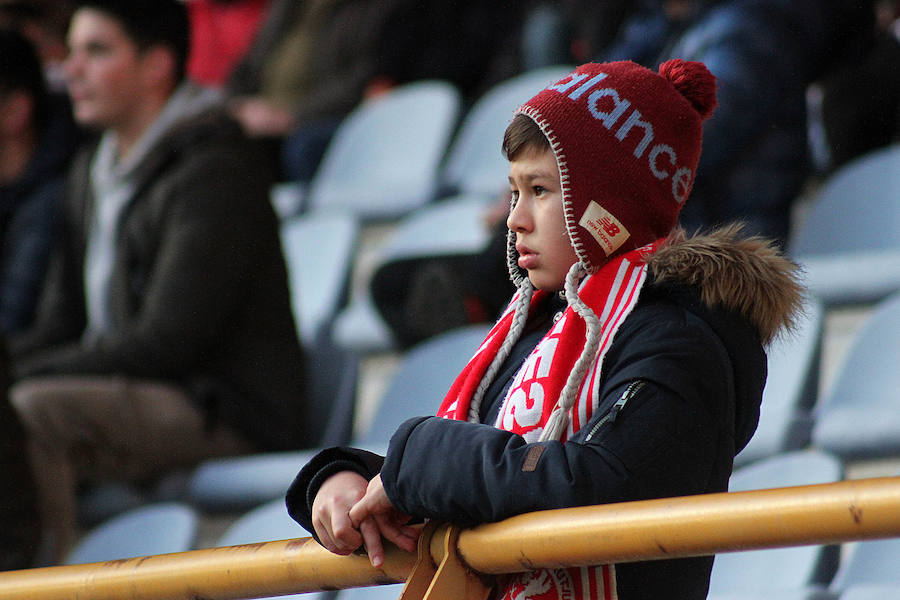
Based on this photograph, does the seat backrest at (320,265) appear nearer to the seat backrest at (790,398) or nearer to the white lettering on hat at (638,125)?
the seat backrest at (790,398)

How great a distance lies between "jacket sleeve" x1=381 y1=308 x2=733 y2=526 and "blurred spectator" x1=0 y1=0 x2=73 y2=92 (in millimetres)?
4110

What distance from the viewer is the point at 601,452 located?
0.95m

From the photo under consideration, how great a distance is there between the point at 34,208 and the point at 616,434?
8.01 feet

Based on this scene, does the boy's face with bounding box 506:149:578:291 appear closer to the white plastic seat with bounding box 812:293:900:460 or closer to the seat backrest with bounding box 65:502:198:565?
the white plastic seat with bounding box 812:293:900:460

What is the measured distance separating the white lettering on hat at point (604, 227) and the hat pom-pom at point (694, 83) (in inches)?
5.2

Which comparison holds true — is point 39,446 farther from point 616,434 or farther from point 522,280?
point 616,434

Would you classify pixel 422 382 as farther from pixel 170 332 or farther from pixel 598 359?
pixel 598 359

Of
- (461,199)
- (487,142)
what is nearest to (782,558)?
(461,199)

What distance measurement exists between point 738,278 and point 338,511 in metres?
0.35

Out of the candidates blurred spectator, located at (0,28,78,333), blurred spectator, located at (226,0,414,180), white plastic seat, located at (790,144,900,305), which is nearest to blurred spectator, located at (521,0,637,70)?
blurred spectator, located at (226,0,414,180)

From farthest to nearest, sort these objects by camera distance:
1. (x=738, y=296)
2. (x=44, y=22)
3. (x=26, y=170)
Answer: (x=44, y=22) → (x=26, y=170) → (x=738, y=296)

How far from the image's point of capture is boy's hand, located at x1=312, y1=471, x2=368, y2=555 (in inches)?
40.2

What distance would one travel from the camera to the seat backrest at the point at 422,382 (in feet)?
7.77

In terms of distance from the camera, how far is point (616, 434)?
96 cm
